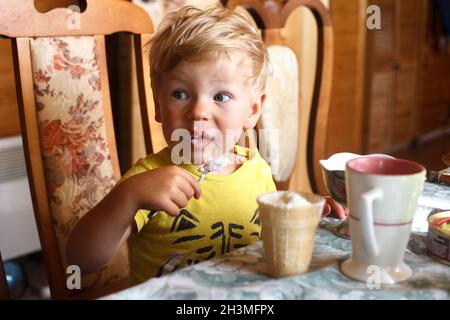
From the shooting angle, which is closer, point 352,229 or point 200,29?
point 352,229

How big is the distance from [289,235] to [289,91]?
1.03 metres

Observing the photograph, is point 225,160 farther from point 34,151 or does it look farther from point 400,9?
point 400,9

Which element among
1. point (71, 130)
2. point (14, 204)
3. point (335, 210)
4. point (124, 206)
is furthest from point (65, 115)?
point (14, 204)

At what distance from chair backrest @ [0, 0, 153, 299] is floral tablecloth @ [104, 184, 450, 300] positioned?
461 millimetres

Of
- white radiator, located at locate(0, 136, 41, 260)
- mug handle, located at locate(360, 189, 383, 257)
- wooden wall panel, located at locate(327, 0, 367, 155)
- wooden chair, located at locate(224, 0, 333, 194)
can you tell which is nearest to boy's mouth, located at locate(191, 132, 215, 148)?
mug handle, located at locate(360, 189, 383, 257)

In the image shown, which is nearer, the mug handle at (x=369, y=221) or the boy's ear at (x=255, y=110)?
the mug handle at (x=369, y=221)

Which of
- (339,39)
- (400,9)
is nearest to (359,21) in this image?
(339,39)

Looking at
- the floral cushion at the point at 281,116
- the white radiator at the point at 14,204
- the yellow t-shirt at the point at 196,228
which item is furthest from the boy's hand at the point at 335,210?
the white radiator at the point at 14,204

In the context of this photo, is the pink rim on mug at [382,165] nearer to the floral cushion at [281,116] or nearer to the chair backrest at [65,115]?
the chair backrest at [65,115]

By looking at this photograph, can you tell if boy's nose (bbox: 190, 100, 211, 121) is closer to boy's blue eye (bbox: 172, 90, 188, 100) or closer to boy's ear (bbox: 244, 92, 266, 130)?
boy's blue eye (bbox: 172, 90, 188, 100)

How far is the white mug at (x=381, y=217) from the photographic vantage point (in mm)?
613

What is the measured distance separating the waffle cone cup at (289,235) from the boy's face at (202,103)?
0.28 metres

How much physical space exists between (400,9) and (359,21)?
1.18 meters
